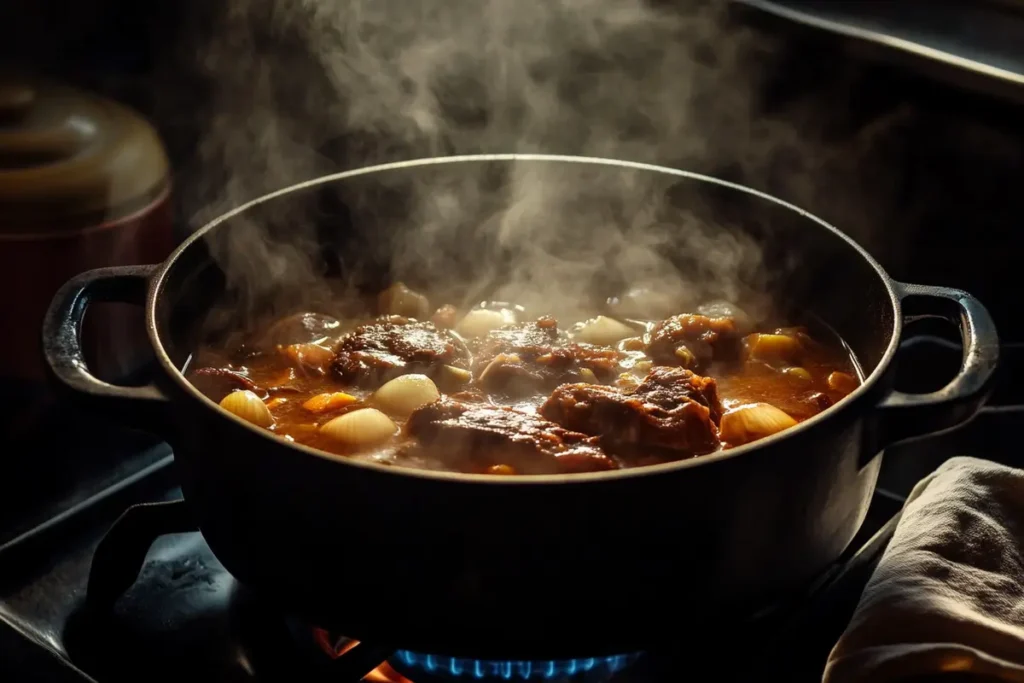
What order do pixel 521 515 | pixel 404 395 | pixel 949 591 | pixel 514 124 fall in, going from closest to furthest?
pixel 521 515
pixel 949 591
pixel 404 395
pixel 514 124

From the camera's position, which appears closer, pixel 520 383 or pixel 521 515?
pixel 521 515

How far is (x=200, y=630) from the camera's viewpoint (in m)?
1.42

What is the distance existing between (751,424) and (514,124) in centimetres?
138

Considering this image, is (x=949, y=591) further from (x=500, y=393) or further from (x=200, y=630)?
(x=200, y=630)

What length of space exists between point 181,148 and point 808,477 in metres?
1.95

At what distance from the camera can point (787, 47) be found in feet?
7.14

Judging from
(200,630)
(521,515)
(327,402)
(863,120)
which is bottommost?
(200,630)

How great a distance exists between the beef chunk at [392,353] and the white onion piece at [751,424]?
1.50 ft

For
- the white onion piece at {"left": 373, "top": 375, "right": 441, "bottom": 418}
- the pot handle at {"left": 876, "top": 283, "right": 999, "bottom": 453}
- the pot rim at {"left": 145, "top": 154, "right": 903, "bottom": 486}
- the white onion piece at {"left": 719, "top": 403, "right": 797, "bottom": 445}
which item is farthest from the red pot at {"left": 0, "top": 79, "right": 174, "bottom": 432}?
the pot handle at {"left": 876, "top": 283, "right": 999, "bottom": 453}

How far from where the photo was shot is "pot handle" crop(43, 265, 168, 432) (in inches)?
46.4

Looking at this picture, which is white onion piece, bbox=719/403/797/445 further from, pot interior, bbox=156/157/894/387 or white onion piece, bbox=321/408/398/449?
white onion piece, bbox=321/408/398/449

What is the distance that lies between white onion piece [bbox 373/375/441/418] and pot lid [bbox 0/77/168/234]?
851 millimetres

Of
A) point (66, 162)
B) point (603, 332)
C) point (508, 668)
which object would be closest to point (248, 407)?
point (508, 668)

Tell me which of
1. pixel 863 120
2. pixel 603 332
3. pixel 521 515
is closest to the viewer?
pixel 521 515
